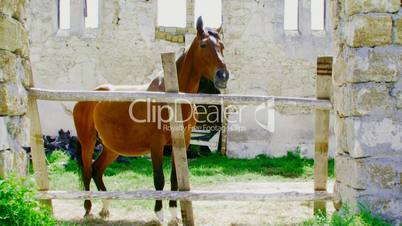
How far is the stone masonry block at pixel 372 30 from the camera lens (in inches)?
134

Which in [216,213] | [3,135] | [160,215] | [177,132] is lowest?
[216,213]

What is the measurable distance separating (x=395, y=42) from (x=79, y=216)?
3.74m

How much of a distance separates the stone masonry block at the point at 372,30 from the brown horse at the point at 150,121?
5.24 feet

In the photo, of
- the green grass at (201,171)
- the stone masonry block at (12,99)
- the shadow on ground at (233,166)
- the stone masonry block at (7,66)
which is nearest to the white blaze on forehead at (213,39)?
the stone masonry block at (12,99)

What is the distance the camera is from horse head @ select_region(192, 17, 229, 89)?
4.74m

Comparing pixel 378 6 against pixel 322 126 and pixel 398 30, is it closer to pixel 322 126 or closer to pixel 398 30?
pixel 398 30

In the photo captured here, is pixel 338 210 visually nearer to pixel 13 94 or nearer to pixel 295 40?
pixel 13 94

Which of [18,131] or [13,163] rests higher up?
[18,131]

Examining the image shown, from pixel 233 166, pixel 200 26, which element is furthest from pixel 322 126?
pixel 233 166

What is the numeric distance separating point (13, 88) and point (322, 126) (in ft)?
8.61

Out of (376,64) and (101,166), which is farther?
(101,166)

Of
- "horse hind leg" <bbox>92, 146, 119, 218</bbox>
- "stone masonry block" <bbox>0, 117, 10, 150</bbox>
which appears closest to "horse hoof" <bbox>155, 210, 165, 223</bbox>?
"horse hind leg" <bbox>92, 146, 119, 218</bbox>

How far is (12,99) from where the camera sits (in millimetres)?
3463

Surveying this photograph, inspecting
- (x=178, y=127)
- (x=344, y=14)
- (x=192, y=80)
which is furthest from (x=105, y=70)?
(x=344, y=14)
